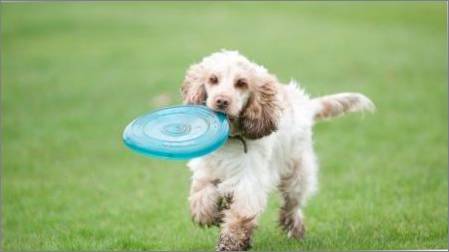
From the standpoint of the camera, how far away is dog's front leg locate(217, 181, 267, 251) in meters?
6.39

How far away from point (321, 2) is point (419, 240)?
29.7 m

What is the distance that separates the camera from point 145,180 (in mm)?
11227

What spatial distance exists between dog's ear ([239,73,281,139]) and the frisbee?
0.26 metres

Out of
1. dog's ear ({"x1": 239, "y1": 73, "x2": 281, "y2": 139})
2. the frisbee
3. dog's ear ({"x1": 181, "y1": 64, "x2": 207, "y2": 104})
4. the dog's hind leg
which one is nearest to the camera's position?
the frisbee

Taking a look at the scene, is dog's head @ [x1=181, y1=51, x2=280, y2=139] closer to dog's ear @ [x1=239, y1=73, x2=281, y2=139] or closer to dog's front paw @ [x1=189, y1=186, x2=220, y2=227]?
dog's ear @ [x1=239, y1=73, x2=281, y2=139]

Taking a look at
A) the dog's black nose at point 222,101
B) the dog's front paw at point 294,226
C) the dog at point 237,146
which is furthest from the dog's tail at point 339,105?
the dog's black nose at point 222,101

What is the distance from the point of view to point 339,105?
829 centimetres

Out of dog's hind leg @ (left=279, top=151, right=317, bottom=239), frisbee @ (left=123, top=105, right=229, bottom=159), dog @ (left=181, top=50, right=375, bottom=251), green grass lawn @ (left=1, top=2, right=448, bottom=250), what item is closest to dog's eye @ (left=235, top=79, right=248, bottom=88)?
dog @ (left=181, top=50, right=375, bottom=251)

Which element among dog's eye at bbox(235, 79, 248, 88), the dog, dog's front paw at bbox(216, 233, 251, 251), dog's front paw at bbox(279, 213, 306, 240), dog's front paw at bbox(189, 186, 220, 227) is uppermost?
dog's eye at bbox(235, 79, 248, 88)

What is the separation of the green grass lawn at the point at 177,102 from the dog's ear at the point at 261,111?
1206 mm

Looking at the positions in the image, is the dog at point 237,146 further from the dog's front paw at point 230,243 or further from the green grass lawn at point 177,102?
the green grass lawn at point 177,102

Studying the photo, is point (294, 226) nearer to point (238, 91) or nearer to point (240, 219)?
point (240, 219)

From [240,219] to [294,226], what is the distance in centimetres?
150

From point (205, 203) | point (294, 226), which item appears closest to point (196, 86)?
point (205, 203)
